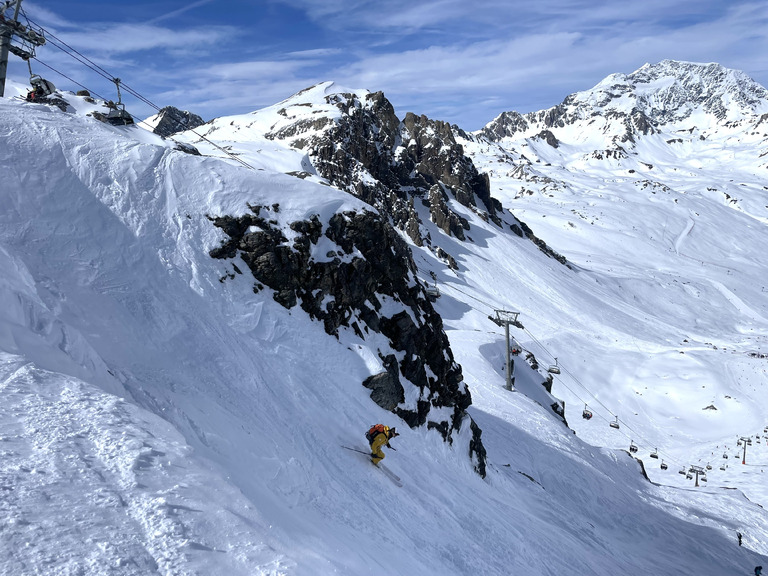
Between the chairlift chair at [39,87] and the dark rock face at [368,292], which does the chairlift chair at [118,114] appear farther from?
the dark rock face at [368,292]

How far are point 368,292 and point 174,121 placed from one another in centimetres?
11940

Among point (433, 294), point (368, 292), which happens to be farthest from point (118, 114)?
point (433, 294)

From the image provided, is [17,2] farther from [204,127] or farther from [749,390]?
[204,127]

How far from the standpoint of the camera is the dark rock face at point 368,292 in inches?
667

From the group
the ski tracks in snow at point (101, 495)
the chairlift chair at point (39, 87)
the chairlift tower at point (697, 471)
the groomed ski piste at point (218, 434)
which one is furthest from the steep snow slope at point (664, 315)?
the chairlift chair at point (39, 87)

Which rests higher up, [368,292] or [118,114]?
[118,114]

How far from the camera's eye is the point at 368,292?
19219 mm

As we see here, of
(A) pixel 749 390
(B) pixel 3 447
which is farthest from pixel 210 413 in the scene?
(A) pixel 749 390

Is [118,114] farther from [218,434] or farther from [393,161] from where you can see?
[393,161]

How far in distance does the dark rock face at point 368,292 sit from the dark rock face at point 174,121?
101 m

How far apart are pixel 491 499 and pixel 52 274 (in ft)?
52.0

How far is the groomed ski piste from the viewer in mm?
7312

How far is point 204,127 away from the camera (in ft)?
342

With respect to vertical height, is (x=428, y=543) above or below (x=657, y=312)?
above
